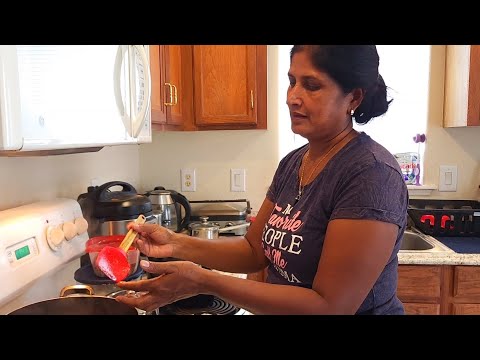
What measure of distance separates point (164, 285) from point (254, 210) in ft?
5.47

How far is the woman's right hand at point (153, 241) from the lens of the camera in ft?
3.37

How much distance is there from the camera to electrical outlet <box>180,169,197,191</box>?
2.45 meters

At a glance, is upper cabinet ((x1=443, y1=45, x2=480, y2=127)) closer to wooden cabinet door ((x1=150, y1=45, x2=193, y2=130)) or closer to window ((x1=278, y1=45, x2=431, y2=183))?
window ((x1=278, y1=45, x2=431, y2=183))

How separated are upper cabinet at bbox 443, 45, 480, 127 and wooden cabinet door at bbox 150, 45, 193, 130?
126 centimetres

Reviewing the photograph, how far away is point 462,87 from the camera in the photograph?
201 centimetres

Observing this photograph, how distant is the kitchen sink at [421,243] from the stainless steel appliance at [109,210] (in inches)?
45.2

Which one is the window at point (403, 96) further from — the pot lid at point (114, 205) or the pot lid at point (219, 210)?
the pot lid at point (114, 205)

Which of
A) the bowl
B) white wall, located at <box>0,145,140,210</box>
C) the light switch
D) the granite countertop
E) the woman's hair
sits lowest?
the granite countertop

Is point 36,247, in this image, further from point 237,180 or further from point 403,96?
point 403,96

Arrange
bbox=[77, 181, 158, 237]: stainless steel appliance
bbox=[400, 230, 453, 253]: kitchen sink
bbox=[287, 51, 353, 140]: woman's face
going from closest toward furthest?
bbox=[287, 51, 353, 140]: woman's face < bbox=[77, 181, 158, 237]: stainless steel appliance < bbox=[400, 230, 453, 253]: kitchen sink

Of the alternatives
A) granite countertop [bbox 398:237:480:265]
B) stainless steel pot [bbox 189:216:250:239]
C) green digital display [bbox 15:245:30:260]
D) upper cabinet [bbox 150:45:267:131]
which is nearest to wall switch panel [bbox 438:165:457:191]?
granite countertop [bbox 398:237:480:265]

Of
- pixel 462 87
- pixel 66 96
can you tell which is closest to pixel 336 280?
pixel 66 96

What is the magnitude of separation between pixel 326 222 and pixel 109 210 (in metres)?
0.77
